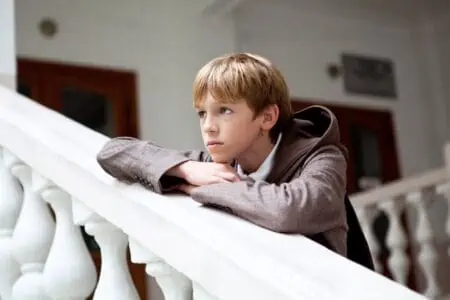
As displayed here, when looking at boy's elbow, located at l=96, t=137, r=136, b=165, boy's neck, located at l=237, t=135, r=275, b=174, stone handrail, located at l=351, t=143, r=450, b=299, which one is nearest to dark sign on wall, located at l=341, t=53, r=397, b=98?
stone handrail, located at l=351, t=143, r=450, b=299

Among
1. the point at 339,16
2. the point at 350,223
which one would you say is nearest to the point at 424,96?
the point at 339,16

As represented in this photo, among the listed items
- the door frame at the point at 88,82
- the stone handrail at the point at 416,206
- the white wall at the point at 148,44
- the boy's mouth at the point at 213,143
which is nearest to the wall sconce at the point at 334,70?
the white wall at the point at 148,44

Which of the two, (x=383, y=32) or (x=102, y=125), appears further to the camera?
(x=383, y=32)

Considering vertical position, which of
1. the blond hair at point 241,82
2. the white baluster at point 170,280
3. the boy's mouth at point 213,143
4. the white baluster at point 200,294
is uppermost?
the blond hair at point 241,82

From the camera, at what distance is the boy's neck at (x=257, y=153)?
1.11 meters

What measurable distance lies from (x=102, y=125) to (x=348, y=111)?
171cm

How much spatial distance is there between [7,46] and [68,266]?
101 centimetres

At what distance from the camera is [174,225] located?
2.70 feet

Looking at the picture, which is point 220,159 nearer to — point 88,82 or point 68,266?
point 68,266

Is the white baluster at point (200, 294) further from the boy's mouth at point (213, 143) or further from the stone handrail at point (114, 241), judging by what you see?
the boy's mouth at point (213, 143)

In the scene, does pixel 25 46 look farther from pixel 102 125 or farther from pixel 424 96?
pixel 424 96

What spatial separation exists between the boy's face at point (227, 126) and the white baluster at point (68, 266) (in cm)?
24

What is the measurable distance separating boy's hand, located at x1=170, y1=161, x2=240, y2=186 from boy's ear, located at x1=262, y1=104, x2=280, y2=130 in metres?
0.12

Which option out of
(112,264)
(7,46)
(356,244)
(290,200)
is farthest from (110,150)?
(7,46)
